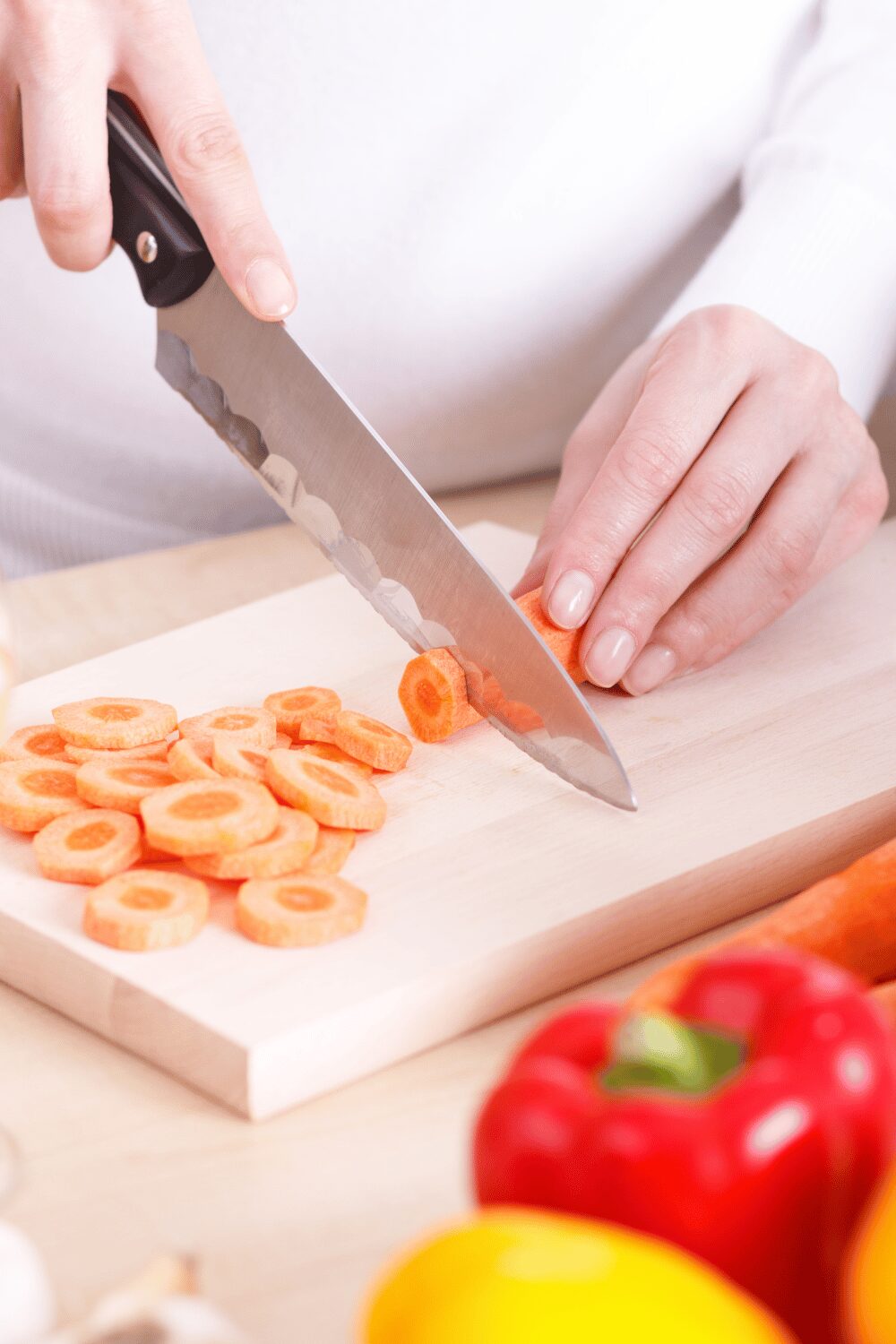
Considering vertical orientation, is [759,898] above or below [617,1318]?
below

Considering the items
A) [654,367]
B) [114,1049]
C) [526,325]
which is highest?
[654,367]

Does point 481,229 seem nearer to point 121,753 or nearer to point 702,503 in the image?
point 702,503

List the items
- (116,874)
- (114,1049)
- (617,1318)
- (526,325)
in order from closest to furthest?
(617,1318), (114,1049), (116,874), (526,325)

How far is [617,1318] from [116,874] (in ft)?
2.40

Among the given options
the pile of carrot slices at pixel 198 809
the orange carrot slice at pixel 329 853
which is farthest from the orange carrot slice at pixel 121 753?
the orange carrot slice at pixel 329 853

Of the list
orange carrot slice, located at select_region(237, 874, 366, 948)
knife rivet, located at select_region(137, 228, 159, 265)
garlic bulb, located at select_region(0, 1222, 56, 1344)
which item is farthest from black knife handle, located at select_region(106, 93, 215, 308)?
garlic bulb, located at select_region(0, 1222, 56, 1344)

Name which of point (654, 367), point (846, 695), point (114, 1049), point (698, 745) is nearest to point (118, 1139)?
point (114, 1049)

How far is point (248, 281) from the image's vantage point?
4.59ft

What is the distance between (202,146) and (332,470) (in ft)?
1.08

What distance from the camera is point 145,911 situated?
112 centimetres

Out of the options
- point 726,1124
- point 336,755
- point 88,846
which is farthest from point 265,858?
point 726,1124

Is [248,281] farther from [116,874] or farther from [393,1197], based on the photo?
[393,1197]

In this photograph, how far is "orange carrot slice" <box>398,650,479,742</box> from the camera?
1.44 meters

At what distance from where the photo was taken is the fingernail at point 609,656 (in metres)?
1.53
